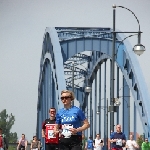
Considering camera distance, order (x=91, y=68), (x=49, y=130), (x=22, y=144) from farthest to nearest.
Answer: (x=91, y=68)
(x=22, y=144)
(x=49, y=130)

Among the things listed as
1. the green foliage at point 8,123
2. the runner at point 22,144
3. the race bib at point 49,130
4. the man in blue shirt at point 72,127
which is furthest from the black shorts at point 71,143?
the green foliage at point 8,123

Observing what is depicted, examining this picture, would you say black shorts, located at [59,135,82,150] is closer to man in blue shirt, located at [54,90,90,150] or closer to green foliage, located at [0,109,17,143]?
man in blue shirt, located at [54,90,90,150]

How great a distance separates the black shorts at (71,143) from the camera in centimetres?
1326

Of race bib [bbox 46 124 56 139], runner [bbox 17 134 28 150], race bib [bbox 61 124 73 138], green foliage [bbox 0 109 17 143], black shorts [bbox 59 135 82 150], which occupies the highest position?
green foliage [bbox 0 109 17 143]

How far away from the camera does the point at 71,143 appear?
13.3 m

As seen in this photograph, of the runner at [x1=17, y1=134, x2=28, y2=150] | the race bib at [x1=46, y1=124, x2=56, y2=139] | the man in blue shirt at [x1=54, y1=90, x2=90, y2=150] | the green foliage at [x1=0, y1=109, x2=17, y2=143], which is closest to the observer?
the man in blue shirt at [x1=54, y1=90, x2=90, y2=150]

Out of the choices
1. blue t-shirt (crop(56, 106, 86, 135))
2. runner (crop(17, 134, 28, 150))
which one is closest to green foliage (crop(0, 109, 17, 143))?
runner (crop(17, 134, 28, 150))

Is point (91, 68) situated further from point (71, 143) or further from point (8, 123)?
point (8, 123)

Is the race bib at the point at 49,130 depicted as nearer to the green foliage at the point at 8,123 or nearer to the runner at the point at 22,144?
the runner at the point at 22,144

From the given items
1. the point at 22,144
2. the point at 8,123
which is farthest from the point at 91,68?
the point at 8,123

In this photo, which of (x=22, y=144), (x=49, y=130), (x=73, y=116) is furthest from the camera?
(x=22, y=144)

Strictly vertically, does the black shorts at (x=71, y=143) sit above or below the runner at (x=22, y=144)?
below

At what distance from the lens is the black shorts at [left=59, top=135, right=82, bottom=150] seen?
522 inches

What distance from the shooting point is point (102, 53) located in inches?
2183
